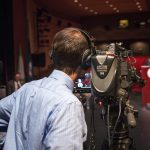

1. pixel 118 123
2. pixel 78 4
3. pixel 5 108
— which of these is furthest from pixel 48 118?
pixel 78 4

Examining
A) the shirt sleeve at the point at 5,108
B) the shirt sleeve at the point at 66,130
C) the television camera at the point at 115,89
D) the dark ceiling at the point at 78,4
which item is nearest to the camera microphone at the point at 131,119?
the television camera at the point at 115,89

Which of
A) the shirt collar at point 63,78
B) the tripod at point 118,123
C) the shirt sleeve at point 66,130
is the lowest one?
the tripod at point 118,123

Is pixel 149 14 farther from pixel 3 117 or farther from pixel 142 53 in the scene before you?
pixel 3 117

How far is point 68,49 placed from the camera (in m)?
1.15

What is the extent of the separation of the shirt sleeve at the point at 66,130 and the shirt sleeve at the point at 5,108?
0.27 meters

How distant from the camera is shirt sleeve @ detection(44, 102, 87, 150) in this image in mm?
1024

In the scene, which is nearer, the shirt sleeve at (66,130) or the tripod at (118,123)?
the shirt sleeve at (66,130)

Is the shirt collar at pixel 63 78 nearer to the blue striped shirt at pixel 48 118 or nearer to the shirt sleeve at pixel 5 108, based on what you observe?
the blue striped shirt at pixel 48 118

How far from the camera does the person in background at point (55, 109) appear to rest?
3.41 ft

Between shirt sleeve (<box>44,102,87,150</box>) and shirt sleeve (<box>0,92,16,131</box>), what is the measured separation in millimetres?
268

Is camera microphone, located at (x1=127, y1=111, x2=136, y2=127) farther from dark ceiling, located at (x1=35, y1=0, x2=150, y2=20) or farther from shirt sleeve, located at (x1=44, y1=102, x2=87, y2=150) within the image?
dark ceiling, located at (x1=35, y1=0, x2=150, y2=20)

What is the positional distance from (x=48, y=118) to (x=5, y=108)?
0.28 metres

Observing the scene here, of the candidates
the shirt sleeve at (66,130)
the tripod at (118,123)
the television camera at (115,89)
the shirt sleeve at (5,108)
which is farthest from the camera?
the tripod at (118,123)

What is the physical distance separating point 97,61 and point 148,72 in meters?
6.05
